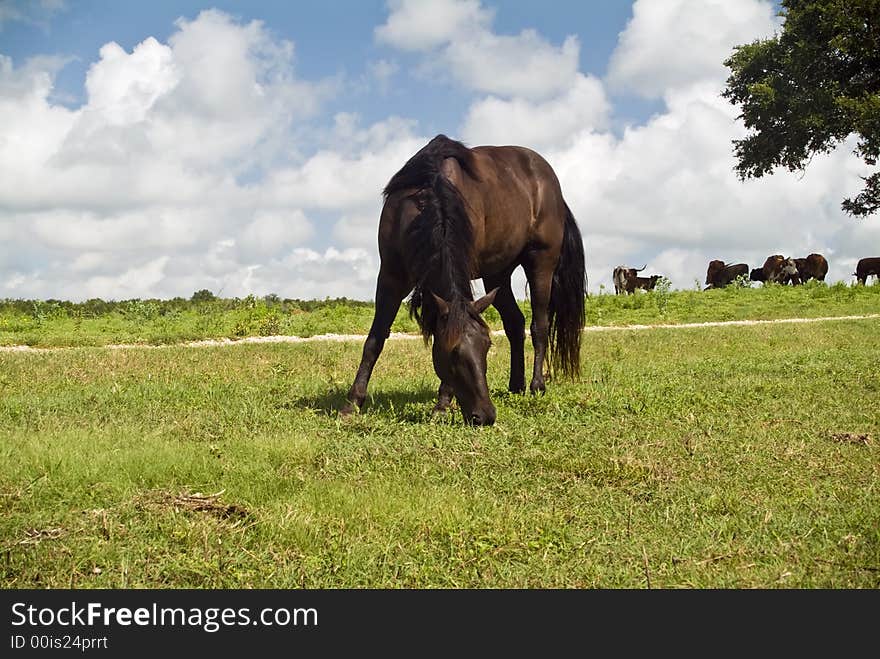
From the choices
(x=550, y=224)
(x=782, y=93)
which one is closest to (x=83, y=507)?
(x=550, y=224)

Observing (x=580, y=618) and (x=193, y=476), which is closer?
(x=580, y=618)

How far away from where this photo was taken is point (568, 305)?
1053 centimetres

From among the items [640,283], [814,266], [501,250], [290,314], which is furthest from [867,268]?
[501,250]

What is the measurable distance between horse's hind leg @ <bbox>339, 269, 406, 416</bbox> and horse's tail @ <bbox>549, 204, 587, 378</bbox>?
2888 millimetres

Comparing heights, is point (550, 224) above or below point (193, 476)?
above

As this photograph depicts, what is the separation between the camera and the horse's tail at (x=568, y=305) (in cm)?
1052

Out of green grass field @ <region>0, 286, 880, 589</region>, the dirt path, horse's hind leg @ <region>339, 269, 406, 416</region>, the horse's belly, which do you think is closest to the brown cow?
the dirt path

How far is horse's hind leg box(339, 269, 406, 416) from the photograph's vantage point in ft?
27.1

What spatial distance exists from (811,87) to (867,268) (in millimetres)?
21910

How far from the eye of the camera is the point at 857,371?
10961mm

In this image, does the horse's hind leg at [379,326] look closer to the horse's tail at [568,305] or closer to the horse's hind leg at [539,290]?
the horse's hind leg at [539,290]

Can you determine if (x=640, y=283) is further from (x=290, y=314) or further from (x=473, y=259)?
(x=473, y=259)

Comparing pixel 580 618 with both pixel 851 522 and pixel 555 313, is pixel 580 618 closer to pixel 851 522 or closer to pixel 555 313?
pixel 851 522

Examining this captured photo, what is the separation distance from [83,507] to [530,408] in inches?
181
